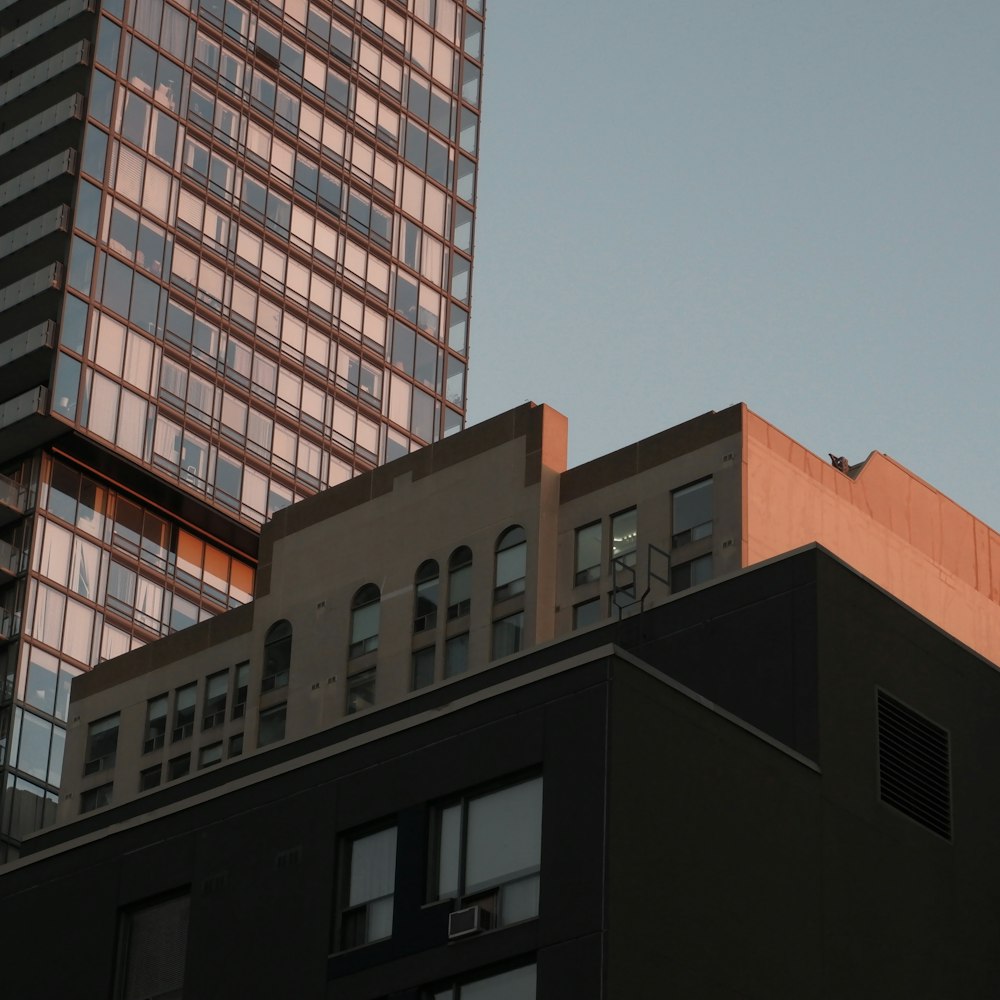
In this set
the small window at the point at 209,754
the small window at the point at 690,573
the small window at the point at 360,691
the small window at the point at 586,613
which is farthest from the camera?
the small window at the point at 209,754

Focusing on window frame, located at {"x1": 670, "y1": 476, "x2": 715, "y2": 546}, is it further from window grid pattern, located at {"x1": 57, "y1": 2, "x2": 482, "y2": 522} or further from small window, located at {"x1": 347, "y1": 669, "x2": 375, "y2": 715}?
window grid pattern, located at {"x1": 57, "y1": 2, "x2": 482, "y2": 522}

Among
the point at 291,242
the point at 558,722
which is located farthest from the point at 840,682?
the point at 291,242

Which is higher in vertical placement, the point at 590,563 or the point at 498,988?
the point at 590,563

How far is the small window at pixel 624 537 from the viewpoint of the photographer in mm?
60438

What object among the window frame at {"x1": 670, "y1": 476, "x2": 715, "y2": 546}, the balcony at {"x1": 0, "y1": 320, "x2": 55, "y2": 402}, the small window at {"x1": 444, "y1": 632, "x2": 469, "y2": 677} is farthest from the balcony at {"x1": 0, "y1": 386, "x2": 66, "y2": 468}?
the window frame at {"x1": 670, "y1": 476, "x2": 715, "y2": 546}

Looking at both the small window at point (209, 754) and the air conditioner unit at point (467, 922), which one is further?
the small window at point (209, 754)

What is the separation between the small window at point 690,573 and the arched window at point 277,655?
46.5ft

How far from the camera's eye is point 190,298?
97938 mm

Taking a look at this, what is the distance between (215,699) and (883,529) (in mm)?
22726

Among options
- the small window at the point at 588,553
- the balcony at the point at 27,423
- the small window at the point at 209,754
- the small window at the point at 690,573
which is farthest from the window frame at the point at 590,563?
the balcony at the point at 27,423

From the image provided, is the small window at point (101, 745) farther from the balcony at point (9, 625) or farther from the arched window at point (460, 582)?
the arched window at point (460, 582)

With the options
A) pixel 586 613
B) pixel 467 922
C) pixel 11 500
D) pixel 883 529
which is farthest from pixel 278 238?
pixel 467 922

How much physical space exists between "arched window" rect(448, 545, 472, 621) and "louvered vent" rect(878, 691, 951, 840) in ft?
80.1

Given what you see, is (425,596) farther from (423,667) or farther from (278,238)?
(278,238)
